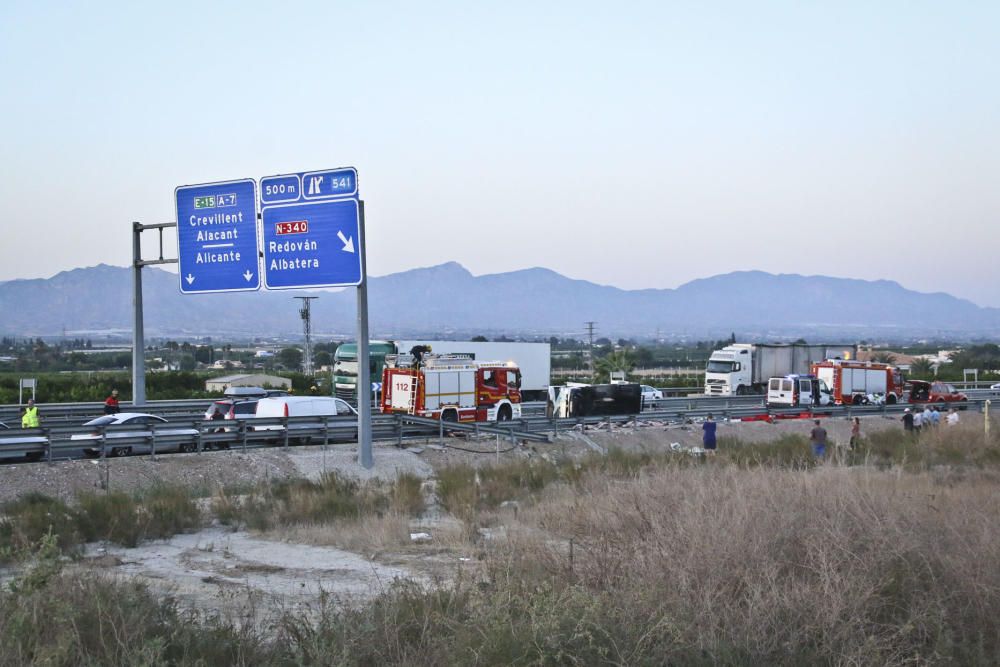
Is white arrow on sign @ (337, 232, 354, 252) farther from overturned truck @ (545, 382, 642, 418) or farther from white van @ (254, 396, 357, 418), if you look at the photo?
overturned truck @ (545, 382, 642, 418)

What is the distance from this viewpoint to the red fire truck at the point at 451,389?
3706cm

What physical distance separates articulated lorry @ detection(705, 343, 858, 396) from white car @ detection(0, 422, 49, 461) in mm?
44891

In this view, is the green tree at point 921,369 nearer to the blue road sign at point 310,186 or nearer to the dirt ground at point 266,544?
the dirt ground at point 266,544

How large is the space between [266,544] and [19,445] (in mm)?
10858

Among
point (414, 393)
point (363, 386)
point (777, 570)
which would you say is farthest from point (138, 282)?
point (777, 570)

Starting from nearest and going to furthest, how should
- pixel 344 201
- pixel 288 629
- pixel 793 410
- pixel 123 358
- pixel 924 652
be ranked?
pixel 288 629 < pixel 924 652 < pixel 344 201 < pixel 793 410 < pixel 123 358

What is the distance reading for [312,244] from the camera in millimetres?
25781

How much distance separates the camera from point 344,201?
1006 inches

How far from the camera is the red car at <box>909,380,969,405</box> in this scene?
183 feet

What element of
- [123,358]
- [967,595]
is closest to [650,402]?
[967,595]

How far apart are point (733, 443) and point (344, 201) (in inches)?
582

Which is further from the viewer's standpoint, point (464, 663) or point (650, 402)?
point (650, 402)

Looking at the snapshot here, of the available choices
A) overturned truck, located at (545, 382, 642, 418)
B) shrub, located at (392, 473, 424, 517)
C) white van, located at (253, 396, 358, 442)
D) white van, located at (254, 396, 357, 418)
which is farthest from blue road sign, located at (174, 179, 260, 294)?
overturned truck, located at (545, 382, 642, 418)

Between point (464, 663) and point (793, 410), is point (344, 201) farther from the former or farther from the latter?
point (793, 410)
